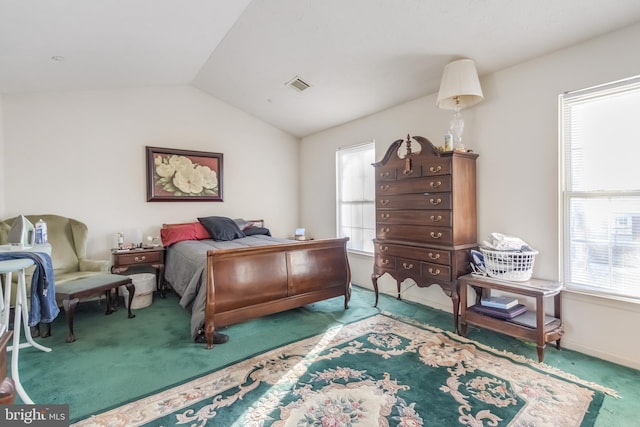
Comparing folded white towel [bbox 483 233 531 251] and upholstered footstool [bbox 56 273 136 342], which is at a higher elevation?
folded white towel [bbox 483 233 531 251]

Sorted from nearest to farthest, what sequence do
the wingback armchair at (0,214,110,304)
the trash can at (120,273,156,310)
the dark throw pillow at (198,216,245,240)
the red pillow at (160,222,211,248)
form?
the wingback armchair at (0,214,110,304), the trash can at (120,273,156,310), the red pillow at (160,222,211,248), the dark throw pillow at (198,216,245,240)

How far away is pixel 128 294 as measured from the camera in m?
3.46

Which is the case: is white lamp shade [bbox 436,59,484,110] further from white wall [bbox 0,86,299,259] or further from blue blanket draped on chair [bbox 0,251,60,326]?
white wall [bbox 0,86,299,259]

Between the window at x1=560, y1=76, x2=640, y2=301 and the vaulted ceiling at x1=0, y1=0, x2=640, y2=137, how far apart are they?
0.53 metres

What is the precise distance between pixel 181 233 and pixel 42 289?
2462 millimetres

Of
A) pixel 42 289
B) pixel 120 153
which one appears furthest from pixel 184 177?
pixel 42 289

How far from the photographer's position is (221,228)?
4.35m

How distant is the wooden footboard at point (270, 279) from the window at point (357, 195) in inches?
40.6

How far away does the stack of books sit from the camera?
2559mm

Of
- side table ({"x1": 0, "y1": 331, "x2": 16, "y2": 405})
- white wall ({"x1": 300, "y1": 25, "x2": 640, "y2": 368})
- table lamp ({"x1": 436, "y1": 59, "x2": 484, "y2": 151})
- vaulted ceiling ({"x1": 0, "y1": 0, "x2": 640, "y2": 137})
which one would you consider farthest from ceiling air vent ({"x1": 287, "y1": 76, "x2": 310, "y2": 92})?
side table ({"x1": 0, "y1": 331, "x2": 16, "y2": 405})

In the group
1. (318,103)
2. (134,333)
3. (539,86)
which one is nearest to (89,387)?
(134,333)

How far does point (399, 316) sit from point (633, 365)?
174 centimetres

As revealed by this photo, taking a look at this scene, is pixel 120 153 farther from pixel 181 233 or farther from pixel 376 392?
pixel 376 392

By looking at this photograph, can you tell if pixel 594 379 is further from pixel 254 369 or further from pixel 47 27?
pixel 47 27
